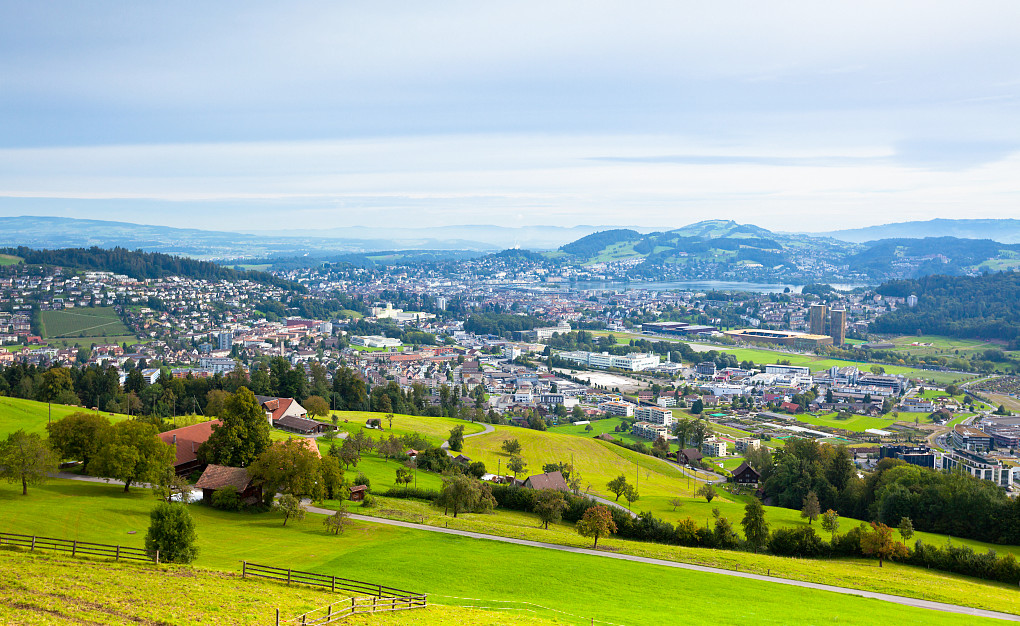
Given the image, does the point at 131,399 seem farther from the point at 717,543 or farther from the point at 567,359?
the point at 567,359

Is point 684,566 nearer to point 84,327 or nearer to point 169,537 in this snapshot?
point 169,537

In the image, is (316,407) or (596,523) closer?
(596,523)

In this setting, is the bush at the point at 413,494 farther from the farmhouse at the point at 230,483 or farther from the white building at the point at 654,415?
the white building at the point at 654,415

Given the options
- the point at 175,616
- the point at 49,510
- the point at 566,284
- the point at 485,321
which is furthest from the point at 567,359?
Answer: the point at 566,284

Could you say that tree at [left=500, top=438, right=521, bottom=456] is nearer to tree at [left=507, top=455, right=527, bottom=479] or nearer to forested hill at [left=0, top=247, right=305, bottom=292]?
tree at [left=507, top=455, right=527, bottom=479]

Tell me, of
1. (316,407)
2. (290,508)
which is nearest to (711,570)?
(290,508)

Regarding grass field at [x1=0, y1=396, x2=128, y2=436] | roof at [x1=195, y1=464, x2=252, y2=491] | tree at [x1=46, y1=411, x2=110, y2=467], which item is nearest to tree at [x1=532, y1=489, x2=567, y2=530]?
roof at [x1=195, y1=464, x2=252, y2=491]
